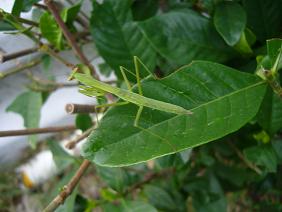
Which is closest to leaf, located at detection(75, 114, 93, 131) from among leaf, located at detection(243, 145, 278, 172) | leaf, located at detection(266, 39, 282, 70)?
leaf, located at detection(243, 145, 278, 172)

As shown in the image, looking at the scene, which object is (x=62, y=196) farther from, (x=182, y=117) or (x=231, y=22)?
(x=231, y=22)

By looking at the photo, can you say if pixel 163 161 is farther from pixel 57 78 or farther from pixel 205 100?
pixel 57 78

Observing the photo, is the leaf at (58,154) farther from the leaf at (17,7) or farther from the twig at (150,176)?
the leaf at (17,7)

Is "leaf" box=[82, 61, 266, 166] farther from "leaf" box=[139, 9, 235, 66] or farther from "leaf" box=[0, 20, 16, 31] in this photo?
"leaf" box=[0, 20, 16, 31]

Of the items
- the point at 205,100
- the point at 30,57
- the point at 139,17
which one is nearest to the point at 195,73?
the point at 205,100

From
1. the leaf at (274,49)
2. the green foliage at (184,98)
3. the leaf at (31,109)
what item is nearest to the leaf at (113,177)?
the green foliage at (184,98)

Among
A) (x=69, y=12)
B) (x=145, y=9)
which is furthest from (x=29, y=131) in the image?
(x=145, y=9)
